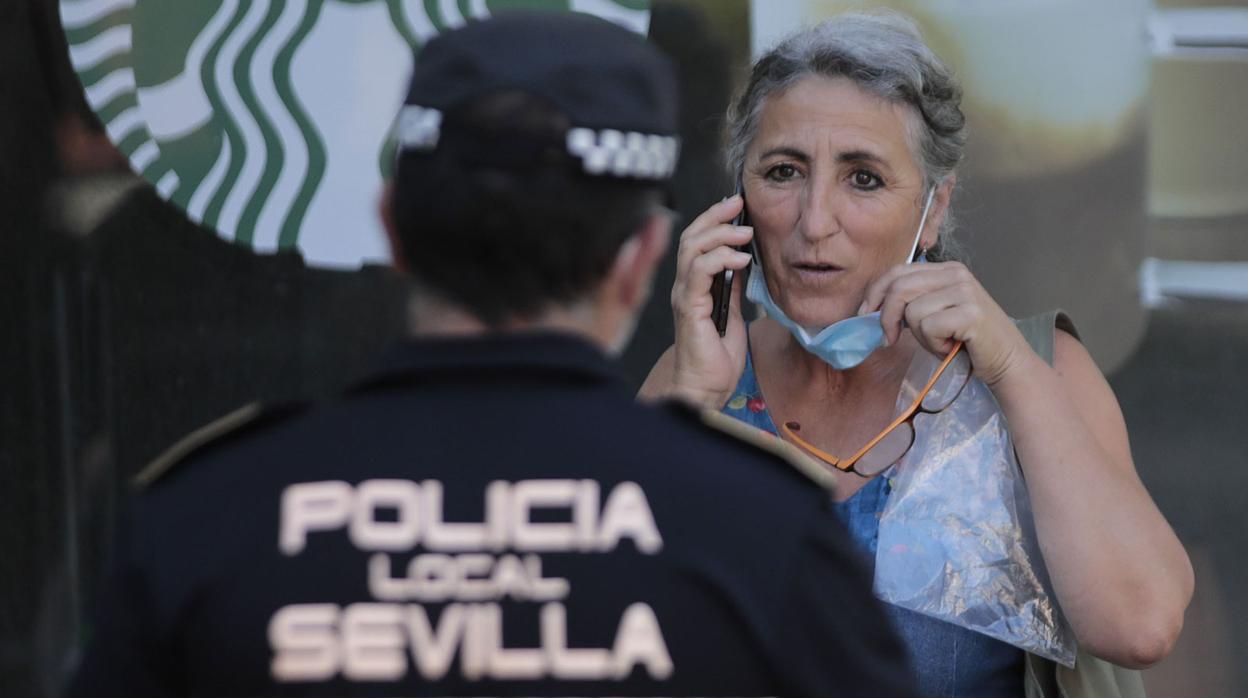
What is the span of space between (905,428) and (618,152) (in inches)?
52.1

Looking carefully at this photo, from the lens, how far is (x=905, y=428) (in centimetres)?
242

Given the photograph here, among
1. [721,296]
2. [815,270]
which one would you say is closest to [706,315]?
[721,296]

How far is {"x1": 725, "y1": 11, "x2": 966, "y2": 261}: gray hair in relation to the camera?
252 cm

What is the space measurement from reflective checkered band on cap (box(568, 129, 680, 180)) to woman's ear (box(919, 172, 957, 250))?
4.64ft

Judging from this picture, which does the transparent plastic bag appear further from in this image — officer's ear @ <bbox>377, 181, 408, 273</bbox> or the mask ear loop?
officer's ear @ <bbox>377, 181, 408, 273</bbox>

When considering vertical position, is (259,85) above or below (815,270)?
above

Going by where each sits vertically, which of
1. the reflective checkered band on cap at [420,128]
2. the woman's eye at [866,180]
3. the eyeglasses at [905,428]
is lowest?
the eyeglasses at [905,428]

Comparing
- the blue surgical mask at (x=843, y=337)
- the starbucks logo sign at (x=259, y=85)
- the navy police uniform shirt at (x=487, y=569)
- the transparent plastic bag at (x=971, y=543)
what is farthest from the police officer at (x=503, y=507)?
the starbucks logo sign at (x=259, y=85)

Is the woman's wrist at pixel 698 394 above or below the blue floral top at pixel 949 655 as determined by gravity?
above

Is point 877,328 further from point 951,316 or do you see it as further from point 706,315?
point 706,315

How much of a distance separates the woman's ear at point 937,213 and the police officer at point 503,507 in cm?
144

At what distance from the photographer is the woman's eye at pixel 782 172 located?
8.40 feet

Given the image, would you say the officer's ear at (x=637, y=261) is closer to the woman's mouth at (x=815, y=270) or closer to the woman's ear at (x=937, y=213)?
the woman's mouth at (x=815, y=270)

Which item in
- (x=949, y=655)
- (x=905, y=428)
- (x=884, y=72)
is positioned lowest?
(x=949, y=655)
